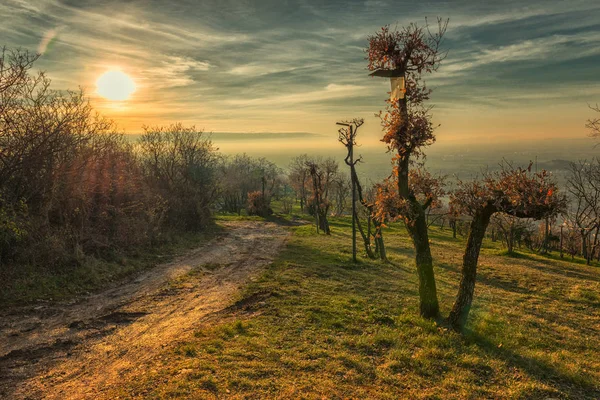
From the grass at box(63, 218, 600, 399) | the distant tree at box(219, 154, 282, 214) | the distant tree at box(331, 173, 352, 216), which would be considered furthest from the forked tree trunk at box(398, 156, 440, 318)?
the distant tree at box(219, 154, 282, 214)

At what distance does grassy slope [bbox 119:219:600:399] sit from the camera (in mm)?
7625

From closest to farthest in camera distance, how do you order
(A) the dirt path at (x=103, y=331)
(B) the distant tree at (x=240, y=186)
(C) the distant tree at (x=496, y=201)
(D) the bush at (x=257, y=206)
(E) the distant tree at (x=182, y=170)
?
(A) the dirt path at (x=103, y=331) < (C) the distant tree at (x=496, y=201) < (E) the distant tree at (x=182, y=170) < (D) the bush at (x=257, y=206) < (B) the distant tree at (x=240, y=186)

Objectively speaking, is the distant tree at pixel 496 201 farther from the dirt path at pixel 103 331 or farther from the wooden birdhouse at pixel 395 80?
the dirt path at pixel 103 331

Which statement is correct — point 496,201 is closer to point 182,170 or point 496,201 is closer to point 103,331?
point 103,331

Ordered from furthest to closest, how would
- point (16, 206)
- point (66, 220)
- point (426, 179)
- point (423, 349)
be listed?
point (66, 220) → point (16, 206) → point (426, 179) → point (423, 349)

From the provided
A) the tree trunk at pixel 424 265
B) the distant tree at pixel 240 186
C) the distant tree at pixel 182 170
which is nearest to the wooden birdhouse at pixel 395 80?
the tree trunk at pixel 424 265

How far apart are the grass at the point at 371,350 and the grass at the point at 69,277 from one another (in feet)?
25.0

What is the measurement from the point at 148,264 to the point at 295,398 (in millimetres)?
16827

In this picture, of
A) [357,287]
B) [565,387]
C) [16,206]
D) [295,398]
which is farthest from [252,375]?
[16,206]

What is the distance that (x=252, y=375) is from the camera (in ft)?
26.1

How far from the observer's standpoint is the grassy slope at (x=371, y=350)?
7.62m

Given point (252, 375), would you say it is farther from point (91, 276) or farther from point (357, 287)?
point (91, 276)

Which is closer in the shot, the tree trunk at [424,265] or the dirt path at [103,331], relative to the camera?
the dirt path at [103,331]

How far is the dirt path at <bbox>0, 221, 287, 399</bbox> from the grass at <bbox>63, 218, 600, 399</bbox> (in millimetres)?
818
